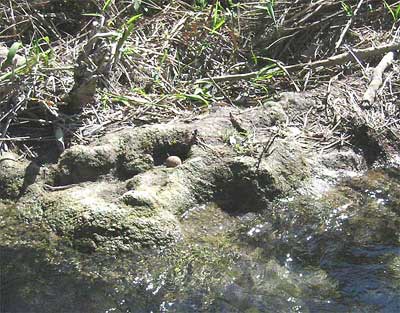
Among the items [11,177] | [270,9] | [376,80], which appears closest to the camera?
[11,177]

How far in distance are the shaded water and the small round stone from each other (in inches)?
11.8

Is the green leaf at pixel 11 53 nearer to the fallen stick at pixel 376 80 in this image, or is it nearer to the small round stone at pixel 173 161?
the small round stone at pixel 173 161

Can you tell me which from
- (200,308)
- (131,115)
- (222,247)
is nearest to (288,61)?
(131,115)

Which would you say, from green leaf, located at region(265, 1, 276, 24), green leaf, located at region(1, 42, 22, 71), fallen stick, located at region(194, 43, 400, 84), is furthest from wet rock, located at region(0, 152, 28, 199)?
green leaf, located at region(265, 1, 276, 24)

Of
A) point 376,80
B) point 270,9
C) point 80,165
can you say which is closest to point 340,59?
point 376,80

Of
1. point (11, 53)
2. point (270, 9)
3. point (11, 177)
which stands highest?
point (11, 53)

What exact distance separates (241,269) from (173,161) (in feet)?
2.53

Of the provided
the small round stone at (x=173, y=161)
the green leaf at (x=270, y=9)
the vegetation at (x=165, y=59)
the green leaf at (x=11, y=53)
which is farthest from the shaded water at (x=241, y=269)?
the green leaf at (x=270, y=9)

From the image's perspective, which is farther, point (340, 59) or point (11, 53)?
point (340, 59)

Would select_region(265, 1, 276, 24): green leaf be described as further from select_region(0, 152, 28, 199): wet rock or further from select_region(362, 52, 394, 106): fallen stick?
select_region(0, 152, 28, 199): wet rock

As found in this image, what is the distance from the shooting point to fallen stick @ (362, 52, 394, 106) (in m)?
4.01

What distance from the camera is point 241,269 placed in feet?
9.58

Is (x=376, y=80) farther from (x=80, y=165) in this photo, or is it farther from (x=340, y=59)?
(x=80, y=165)

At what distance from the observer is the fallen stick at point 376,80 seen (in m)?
4.01
